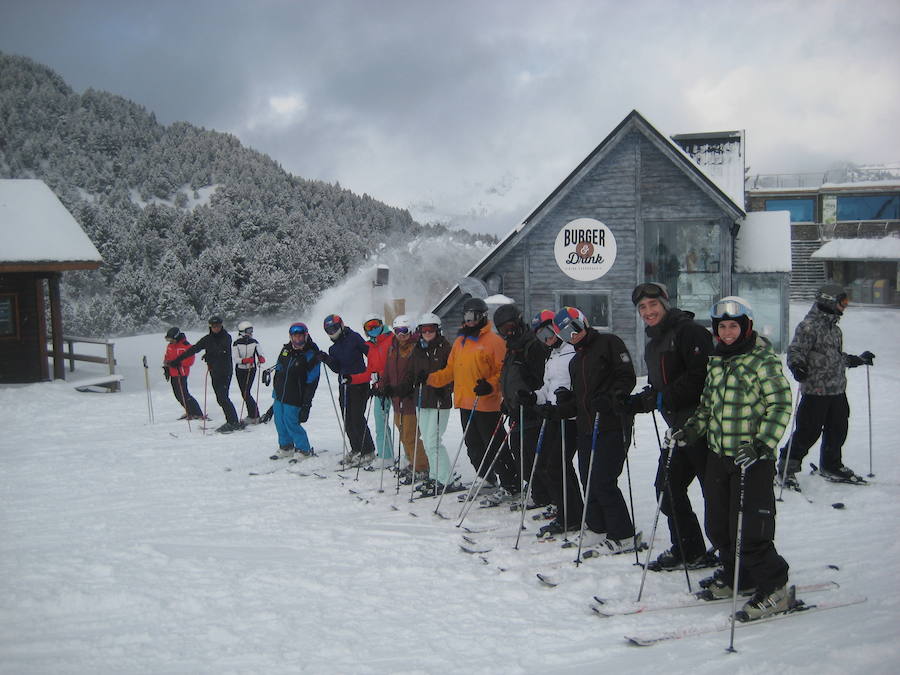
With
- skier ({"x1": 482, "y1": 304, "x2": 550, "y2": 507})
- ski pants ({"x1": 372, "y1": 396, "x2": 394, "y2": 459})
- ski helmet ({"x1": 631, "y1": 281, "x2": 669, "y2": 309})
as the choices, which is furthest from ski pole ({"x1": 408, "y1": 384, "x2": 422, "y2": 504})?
ski helmet ({"x1": 631, "y1": 281, "x2": 669, "y2": 309})

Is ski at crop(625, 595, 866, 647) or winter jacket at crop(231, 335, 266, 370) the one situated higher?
winter jacket at crop(231, 335, 266, 370)

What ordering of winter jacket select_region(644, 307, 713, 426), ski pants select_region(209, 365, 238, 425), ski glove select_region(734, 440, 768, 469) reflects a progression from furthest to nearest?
ski pants select_region(209, 365, 238, 425)
winter jacket select_region(644, 307, 713, 426)
ski glove select_region(734, 440, 768, 469)

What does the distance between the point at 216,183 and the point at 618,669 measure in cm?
7701

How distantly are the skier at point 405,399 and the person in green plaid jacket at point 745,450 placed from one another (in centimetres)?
403

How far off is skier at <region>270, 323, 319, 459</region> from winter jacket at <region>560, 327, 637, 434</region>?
455 centimetres

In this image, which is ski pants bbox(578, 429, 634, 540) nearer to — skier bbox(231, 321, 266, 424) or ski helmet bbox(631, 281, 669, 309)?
ski helmet bbox(631, 281, 669, 309)

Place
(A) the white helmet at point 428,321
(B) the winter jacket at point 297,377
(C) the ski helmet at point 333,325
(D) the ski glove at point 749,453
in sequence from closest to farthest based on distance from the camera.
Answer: (D) the ski glove at point 749,453 < (A) the white helmet at point 428,321 < (C) the ski helmet at point 333,325 < (B) the winter jacket at point 297,377

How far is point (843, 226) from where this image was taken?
1508 inches

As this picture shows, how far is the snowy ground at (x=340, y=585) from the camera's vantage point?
3697mm

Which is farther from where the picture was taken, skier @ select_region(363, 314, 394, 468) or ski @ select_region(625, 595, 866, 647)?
skier @ select_region(363, 314, 394, 468)

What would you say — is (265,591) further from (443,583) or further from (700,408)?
(700,408)

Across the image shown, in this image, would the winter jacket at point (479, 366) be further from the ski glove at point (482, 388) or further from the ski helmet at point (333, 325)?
the ski helmet at point (333, 325)

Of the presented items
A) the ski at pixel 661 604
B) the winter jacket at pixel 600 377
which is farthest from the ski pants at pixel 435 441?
the ski at pixel 661 604

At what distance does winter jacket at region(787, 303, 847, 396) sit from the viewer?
6809mm
